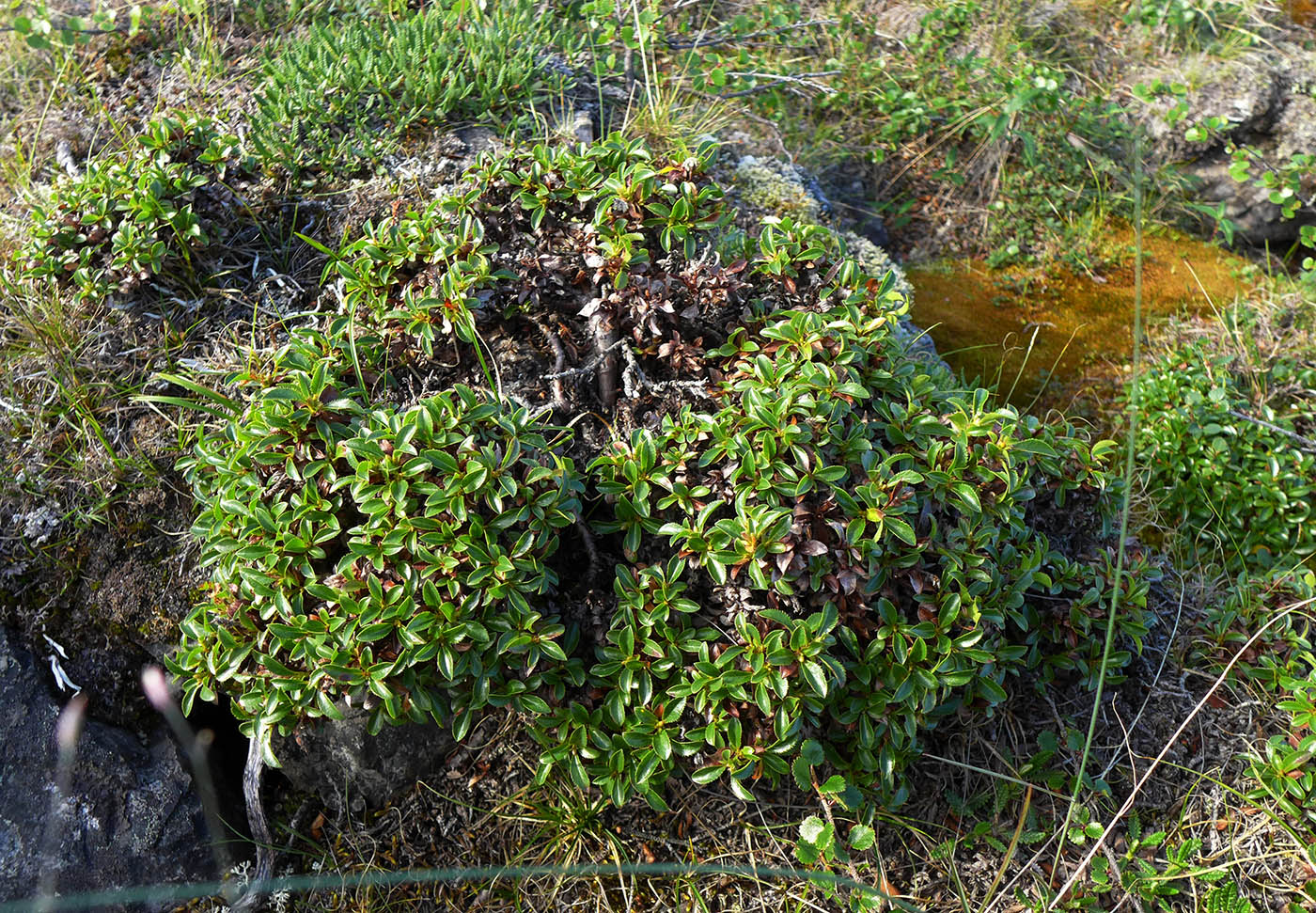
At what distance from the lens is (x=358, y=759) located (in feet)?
7.89

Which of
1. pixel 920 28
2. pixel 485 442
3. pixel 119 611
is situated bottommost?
pixel 119 611

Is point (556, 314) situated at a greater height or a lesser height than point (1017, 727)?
greater

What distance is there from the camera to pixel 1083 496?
2.75 m

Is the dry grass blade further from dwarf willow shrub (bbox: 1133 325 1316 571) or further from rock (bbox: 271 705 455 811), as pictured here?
rock (bbox: 271 705 455 811)

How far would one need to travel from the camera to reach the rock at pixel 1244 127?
4.77 meters

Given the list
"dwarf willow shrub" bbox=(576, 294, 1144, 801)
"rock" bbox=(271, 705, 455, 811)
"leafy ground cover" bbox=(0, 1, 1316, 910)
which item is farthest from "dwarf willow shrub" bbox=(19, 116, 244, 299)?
"dwarf willow shrub" bbox=(576, 294, 1144, 801)

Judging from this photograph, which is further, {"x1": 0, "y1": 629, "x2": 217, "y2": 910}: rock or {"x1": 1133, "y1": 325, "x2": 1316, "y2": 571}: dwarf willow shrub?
{"x1": 1133, "y1": 325, "x2": 1316, "y2": 571}: dwarf willow shrub

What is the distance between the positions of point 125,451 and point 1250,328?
4.70m

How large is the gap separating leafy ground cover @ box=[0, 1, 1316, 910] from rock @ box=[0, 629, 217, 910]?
17 centimetres

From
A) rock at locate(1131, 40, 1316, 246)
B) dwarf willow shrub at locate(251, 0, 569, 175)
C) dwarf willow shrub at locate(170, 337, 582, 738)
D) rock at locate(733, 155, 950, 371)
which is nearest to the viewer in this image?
dwarf willow shrub at locate(170, 337, 582, 738)

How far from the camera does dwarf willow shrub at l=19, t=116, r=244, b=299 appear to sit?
284cm

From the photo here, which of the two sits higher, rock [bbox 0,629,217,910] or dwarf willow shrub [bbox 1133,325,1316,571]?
dwarf willow shrub [bbox 1133,325,1316,571]

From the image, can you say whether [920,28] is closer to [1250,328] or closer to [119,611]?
[1250,328]

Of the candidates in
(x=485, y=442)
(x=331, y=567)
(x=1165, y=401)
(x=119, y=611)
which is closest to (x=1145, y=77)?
(x=1165, y=401)
